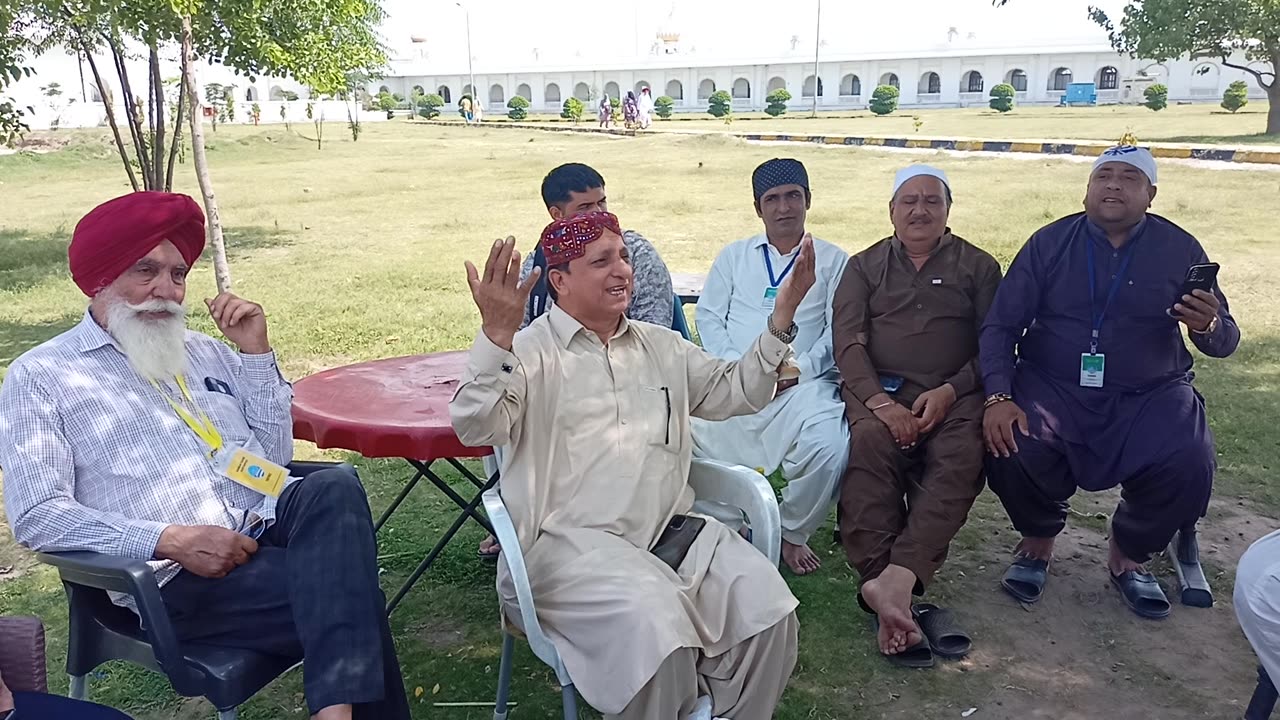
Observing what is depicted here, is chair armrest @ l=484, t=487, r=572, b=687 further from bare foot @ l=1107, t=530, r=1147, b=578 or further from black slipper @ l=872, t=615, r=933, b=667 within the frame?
bare foot @ l=1107, t=530, r=1147, b=578

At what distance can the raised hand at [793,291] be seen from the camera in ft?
9.18

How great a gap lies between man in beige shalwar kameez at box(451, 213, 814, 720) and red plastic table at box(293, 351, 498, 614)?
1.26ft

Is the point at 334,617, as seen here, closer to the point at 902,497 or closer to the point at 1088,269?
the point at 902,497

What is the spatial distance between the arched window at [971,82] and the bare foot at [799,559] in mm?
65488

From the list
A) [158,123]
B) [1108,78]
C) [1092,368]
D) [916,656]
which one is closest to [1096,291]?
[1092,368]

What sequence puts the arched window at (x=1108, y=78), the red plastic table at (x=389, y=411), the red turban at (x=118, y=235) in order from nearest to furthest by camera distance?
the red turban at (x=118, y=235) → the red plastic table at (x=389, y=411) → the arched window at (x=1108, y=78)

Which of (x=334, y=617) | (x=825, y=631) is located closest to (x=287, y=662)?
(x=334, y=617)

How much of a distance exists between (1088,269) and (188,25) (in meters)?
6.95

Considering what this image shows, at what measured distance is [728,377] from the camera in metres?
2.95

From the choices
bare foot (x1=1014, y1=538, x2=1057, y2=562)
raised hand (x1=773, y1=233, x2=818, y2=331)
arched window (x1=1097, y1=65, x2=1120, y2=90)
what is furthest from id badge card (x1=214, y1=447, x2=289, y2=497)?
arched window (x1=1097, y1=65, x2=1120, y2=90)

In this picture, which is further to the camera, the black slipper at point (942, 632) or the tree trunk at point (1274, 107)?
the tree trunk at point (1274, 107)

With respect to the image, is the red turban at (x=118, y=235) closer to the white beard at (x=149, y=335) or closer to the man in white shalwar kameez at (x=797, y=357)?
the white beard at (x=149, y=335)

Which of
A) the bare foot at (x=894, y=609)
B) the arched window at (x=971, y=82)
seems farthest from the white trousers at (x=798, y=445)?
the arched window at (x=971, y=82)

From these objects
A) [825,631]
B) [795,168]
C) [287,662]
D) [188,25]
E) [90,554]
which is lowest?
[825,631]
